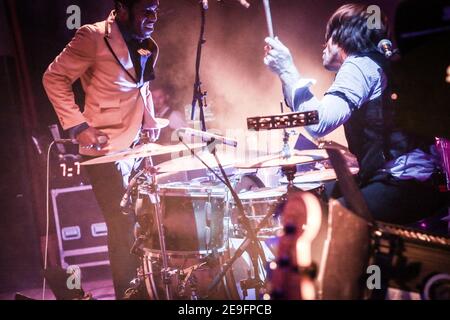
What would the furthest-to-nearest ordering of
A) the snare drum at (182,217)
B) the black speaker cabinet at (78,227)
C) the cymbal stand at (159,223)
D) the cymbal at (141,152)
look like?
the black speaker cabinet at (78,227) < the snare drum at (182,217) < the cymbal stand at (159,223) < the cymbal at (141,152)

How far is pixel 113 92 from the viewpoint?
307 centimetres

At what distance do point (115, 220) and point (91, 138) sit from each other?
26.3 inches

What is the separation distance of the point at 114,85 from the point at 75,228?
194 centimetres

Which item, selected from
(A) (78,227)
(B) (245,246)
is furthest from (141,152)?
(A) (78,227)

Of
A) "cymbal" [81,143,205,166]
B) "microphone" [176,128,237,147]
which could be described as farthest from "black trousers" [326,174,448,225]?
"cymbal" [81,143,205,166]

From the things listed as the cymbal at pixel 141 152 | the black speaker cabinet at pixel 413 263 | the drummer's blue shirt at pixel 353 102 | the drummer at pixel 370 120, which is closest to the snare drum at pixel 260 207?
the drummer at pixel 370 120

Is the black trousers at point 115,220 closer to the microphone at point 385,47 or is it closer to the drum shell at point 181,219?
the drum shell at point 181,219

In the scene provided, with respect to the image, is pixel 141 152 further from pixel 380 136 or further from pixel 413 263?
pixel 413 263

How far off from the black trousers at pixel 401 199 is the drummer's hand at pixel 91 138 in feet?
5.27

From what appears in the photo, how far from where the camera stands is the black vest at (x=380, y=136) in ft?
8.14

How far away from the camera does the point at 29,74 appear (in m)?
4.43

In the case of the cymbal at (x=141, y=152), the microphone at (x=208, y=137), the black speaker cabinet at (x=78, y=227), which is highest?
the microphone at (x=208, y=137)

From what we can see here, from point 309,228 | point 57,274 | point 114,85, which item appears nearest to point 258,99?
point 114,85

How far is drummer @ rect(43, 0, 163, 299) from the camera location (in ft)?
9.67
